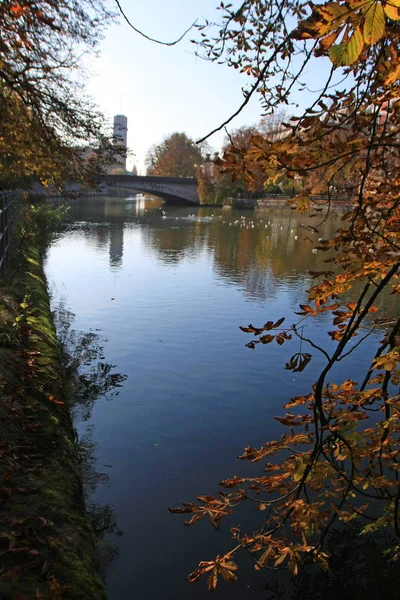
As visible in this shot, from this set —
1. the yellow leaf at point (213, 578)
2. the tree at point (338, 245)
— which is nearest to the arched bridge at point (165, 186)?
the tree at point (338, 245)

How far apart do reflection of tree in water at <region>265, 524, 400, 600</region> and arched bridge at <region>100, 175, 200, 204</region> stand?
62312 millimetres

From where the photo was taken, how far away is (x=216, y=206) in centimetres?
7144

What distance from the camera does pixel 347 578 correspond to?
404 cm


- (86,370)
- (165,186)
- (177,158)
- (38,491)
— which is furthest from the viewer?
(177,158)

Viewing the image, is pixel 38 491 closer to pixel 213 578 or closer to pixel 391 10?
pixel 213 578

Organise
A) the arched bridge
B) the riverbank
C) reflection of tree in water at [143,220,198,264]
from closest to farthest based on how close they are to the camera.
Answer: the riverbank, reflection of tree in water at [143,220,198,264], the arched bridge

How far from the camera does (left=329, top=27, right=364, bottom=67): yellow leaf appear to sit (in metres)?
1.26

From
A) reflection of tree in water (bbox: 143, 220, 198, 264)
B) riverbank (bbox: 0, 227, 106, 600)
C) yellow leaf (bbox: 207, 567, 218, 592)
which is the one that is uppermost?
yellow leaf (bbox: 207, 567, 218, 592)

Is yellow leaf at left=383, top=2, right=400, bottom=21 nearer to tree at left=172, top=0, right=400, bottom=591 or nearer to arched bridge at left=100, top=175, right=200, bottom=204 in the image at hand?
tree at left=172, top=0, right=400, bottom=591

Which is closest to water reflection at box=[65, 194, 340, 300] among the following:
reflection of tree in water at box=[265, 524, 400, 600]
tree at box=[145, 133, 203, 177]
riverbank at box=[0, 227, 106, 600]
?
riverbank at box=[0, 227, 106, 600]

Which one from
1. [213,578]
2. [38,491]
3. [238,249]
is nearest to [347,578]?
[213,578]

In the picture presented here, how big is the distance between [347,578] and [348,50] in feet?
Answer: 13.4

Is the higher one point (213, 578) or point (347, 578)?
point (213, 578)

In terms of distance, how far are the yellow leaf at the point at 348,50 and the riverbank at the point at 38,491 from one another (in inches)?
100
